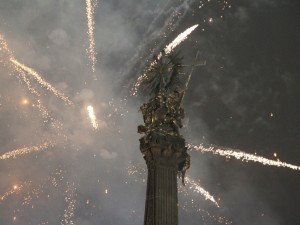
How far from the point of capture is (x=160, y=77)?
14.9 metres

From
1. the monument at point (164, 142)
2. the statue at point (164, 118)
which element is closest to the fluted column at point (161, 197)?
the monument at point (164, 142)

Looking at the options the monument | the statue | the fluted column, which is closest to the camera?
the fluted column

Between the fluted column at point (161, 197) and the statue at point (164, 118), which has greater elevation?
the statue at point (164, 118)

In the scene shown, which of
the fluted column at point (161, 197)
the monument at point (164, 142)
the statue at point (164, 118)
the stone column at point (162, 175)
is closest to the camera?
the fluted column at point (161, 197)

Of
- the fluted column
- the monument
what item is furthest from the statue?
the fluted column

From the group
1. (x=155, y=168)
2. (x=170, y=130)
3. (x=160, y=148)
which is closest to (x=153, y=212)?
(x=155, y=168)

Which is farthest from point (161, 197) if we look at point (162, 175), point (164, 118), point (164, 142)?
point (164, 118)

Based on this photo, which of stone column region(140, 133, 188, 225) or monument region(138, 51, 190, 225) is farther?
monument region(138, 51, 190, 225)

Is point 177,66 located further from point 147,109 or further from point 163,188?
point 163,188

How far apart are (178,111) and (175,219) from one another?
4.53 meters

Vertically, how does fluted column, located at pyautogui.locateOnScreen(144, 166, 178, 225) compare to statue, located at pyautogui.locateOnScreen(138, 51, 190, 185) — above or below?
below

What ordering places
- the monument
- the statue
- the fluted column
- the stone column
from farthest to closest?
the statue → the monument → the stone column → the fluted column

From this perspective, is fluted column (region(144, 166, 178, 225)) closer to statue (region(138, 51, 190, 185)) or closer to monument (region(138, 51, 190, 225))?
monument (region(138, 51, 190, 225))

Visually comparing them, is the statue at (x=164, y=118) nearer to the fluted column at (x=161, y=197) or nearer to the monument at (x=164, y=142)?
the monument at (x=164, y=142)
